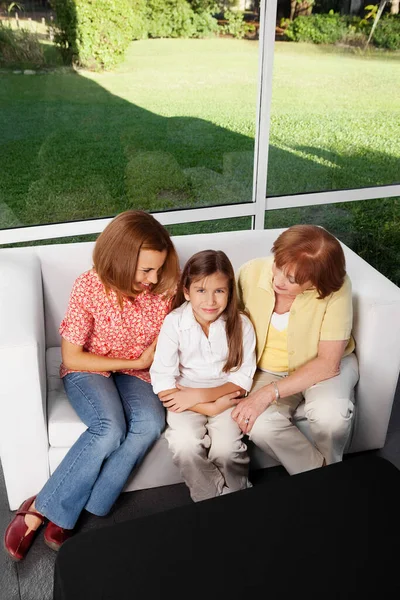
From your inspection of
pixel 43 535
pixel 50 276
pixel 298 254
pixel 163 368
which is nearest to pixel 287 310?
pixel 298 254

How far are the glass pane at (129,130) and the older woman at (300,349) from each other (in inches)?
37.8

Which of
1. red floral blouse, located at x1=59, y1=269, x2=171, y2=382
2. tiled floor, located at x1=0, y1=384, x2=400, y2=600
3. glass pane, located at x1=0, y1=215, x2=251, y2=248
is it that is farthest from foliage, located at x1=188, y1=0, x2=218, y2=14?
tiled floor, located at x1=0, y1=384, x2=400, y2=600

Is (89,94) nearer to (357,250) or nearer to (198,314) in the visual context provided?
(198,314)

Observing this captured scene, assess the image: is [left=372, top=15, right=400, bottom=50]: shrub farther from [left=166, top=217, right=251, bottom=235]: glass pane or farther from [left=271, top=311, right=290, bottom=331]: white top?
[left=271, top=311, right=290, bottom=331]: white top

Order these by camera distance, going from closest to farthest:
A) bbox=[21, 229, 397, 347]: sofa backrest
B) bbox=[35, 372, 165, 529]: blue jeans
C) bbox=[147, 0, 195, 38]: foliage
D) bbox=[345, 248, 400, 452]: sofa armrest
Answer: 1. bbox=[35, 372, 165, 529]: blue jeans
2. bbox=[345, 248, 400, 452]: sofa armrest
3. bbox=[21, 229, 397, 347]: sofa backrest
4. bbox=[147, 0, 195, 38]: foliage

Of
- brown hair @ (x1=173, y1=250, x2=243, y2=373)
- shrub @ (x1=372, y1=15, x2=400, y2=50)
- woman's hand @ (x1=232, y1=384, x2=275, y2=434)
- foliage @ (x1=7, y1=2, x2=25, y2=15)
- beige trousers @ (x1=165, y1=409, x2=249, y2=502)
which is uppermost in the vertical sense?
foliage @ (x1=7, y1=2, x2=25, y2=15)

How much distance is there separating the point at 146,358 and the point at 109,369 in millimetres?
130

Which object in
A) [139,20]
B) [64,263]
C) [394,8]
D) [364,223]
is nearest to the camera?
[64,263]

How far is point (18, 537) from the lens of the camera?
6.58ft

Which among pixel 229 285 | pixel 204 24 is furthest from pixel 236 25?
pixel 229 285

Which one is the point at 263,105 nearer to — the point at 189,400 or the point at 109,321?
the point at 109,321

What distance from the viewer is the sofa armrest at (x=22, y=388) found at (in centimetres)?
193

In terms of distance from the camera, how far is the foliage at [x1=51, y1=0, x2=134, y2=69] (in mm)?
2586

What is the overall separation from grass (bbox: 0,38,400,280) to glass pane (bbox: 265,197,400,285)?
0.05 feet
